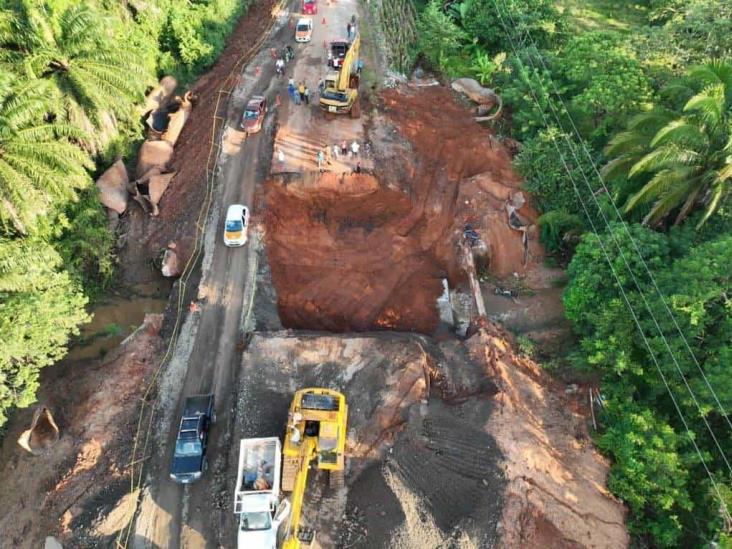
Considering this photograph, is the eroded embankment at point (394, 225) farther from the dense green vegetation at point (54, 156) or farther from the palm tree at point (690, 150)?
the dense green vegetation at point (54, 156)

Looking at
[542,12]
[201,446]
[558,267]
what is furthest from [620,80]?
[201,446]

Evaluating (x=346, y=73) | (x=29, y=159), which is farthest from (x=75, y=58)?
(x=346, y=73)

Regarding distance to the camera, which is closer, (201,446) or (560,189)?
(201,446)

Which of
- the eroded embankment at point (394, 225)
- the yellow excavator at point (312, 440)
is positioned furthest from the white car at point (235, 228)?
the yellow excavator at point (312, 440)

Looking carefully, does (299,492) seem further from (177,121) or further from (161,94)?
(161,94)

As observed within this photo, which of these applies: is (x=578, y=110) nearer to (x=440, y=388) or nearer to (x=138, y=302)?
(x=440, y=388)
